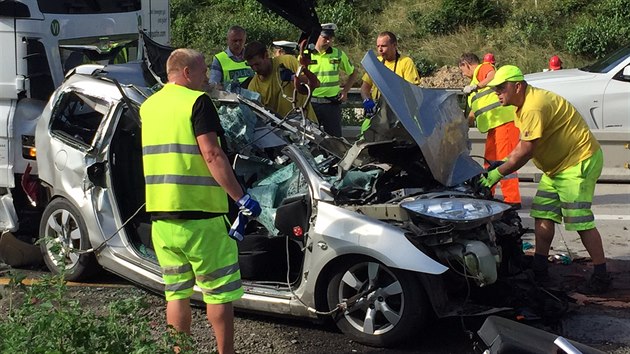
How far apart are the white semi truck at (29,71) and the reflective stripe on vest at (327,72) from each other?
248 cm

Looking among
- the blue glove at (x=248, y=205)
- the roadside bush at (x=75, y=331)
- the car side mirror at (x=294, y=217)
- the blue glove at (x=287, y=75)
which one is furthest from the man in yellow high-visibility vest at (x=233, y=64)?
the roadside bush at (x=75, y=331)

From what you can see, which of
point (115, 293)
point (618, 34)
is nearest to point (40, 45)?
point (115, 293)

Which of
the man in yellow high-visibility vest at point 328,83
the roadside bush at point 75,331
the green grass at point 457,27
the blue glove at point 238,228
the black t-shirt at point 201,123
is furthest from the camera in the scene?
the green grass at point 457,27

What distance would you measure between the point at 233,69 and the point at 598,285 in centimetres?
398

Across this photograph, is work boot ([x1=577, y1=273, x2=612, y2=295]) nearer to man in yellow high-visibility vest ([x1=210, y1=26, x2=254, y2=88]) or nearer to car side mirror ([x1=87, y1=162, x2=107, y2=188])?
car side mirror ([x1=87, y1=162, x2=107, y2=188])

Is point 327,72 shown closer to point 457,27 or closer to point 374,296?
point 374,296

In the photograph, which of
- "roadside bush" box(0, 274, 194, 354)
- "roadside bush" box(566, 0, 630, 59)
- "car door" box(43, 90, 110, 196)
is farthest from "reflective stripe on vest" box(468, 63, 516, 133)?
"roadside bush" box(566, 0, 630, 59)

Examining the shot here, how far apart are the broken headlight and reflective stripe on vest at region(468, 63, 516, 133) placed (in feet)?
10.8

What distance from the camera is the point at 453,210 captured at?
5215 mm

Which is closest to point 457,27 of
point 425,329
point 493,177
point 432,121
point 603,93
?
point 603,93

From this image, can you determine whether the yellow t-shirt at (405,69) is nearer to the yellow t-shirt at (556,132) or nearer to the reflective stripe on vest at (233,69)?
the reflective stripe on vest at (233,69)

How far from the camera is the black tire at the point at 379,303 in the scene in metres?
5.18

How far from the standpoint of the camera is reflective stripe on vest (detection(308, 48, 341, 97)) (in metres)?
9.73

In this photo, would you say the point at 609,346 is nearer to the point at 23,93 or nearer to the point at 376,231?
the point at 376,231
